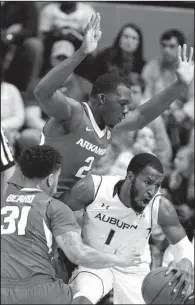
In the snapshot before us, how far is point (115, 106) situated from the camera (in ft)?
24.9

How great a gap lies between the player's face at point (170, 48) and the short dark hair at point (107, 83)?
329 centimetres

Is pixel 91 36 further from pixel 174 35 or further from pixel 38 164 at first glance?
pixel 174 35

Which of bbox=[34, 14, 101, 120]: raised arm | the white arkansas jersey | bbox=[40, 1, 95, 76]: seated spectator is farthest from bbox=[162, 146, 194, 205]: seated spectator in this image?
bbox=[34, 14, 101, 120]: raised arm

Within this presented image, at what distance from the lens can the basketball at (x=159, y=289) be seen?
7270mm

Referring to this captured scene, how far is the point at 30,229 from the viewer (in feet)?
20.9

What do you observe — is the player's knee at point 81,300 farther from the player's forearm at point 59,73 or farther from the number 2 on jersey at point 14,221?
the player's forearm at point 59,73

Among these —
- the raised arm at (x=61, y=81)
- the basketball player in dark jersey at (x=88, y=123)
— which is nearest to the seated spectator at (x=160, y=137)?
the basketball player in dark jersey at (x=88, y=123)

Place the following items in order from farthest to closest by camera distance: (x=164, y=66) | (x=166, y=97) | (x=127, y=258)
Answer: (x=164, y=66)
(x=166, y=97)
(x=127, y=258)

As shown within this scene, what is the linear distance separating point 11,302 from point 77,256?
0.59m

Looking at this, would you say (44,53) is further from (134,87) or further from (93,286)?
(93,286)

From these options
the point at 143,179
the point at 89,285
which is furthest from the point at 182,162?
the point at 89,285

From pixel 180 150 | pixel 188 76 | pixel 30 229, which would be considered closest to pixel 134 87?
pixel 180 150

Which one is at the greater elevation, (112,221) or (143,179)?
(143,179)

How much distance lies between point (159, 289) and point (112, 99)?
172 cm
